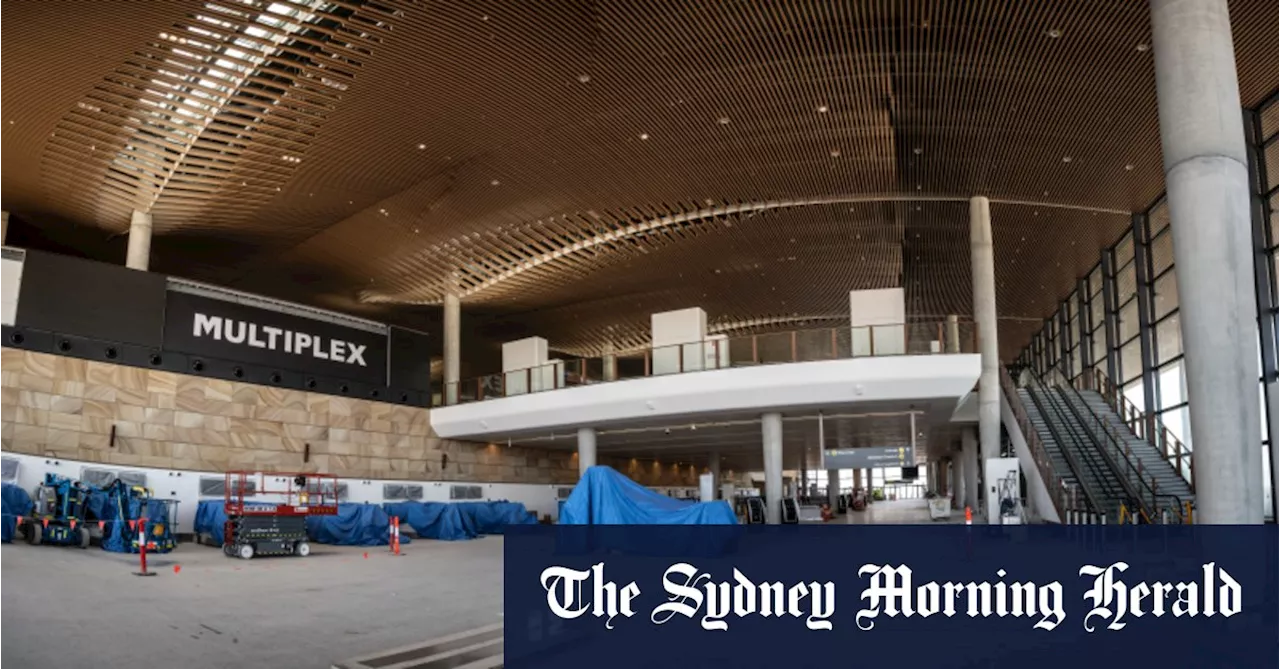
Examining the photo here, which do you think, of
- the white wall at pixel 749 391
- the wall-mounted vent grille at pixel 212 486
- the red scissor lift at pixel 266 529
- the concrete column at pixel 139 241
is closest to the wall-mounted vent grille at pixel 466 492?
the white wall at pixel 749 391

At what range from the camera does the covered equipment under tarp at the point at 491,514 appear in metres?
27.0

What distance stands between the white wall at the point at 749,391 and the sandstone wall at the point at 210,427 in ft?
12.1

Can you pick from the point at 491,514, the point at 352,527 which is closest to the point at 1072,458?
the point at 491,514

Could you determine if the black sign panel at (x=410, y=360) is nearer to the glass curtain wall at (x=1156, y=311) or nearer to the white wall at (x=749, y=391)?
the white wall at (x=749, y=391)

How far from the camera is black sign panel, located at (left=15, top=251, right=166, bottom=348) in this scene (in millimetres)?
20578

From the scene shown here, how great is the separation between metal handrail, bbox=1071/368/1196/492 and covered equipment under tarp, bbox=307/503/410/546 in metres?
18.7

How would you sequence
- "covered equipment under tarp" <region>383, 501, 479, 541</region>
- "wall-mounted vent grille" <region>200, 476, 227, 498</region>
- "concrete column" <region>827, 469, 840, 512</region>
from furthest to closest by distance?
"concrete column" <region>827, 469, 840, 512</region>
"covered equipment under tarp" <region>383, 501, 479, 541</region>
"wall-mounted vent grille" <region>200, 476, 227, 498</region>

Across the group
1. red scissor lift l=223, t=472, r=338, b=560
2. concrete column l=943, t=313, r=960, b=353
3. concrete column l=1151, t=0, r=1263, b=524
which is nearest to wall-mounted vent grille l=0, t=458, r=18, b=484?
red scissor lift l=223, t=472, r=338, b=560

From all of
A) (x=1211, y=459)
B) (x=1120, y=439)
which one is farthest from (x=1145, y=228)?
(x=1211, y=459)

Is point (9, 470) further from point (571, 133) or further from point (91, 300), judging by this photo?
point (571, 133)

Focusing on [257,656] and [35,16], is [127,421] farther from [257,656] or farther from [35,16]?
[257,656]

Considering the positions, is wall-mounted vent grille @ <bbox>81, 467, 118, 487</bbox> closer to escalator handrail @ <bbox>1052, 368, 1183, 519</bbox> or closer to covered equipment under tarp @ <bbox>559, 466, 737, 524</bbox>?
covered equipment under tarp @ <bbox>559, 466, 737, 524</bbox>

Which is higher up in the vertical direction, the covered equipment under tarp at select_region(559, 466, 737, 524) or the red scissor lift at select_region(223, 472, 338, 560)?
the covered equipment under tarp at select_region(559, 466, 737, 524)

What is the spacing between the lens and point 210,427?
2377 centimetres
